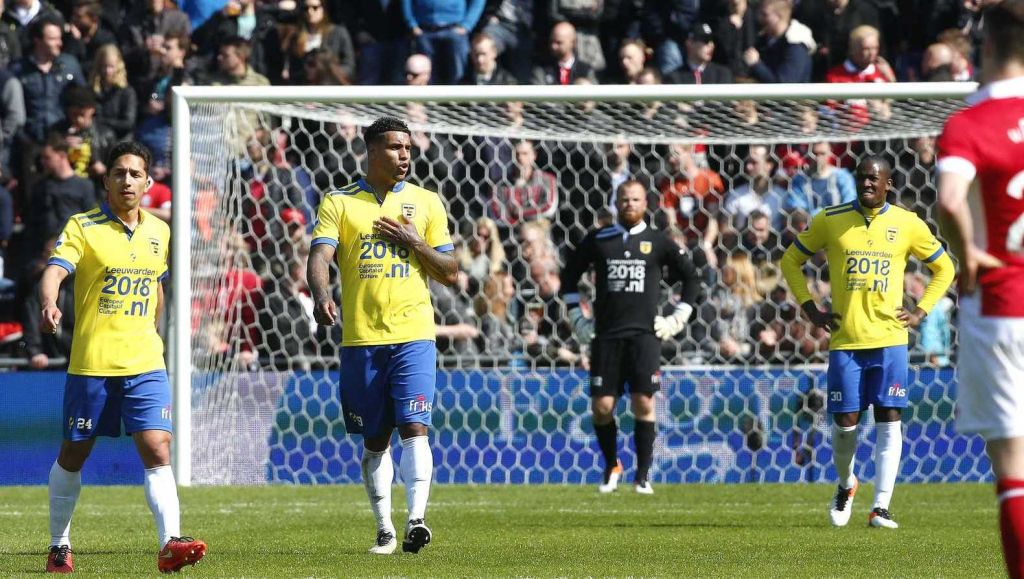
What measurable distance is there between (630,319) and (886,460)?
11.0 ft

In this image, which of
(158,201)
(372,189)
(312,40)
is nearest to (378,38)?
(312,40)

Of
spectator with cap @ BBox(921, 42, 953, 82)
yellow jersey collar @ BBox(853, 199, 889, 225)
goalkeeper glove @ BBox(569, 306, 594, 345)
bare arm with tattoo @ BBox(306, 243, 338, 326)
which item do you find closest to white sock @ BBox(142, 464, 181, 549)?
bare arm with tattoo @ BBox(306, 243, 338, 326)

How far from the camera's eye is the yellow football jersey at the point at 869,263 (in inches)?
386

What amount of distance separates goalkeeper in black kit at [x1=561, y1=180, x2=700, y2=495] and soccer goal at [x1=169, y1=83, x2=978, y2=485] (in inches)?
31.9

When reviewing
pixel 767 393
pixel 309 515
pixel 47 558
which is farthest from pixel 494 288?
pixel 47 558

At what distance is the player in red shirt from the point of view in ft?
15.4

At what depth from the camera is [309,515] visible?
410 inches

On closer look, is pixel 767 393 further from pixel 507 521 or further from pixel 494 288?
pixel 507 521

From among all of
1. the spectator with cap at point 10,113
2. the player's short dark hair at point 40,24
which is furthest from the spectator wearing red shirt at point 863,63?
the spectator with cap at point 10,113

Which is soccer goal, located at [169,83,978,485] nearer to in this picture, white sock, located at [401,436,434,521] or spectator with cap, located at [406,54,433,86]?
spectator with cap, located at [406,54,433,86]

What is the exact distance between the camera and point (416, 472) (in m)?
7.73

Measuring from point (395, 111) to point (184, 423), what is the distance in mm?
3387

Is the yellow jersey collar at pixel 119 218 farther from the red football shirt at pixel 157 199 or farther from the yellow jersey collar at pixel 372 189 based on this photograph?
the red football shirt at pixel 157 199

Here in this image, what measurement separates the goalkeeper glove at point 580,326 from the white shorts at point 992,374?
25.2 feet
